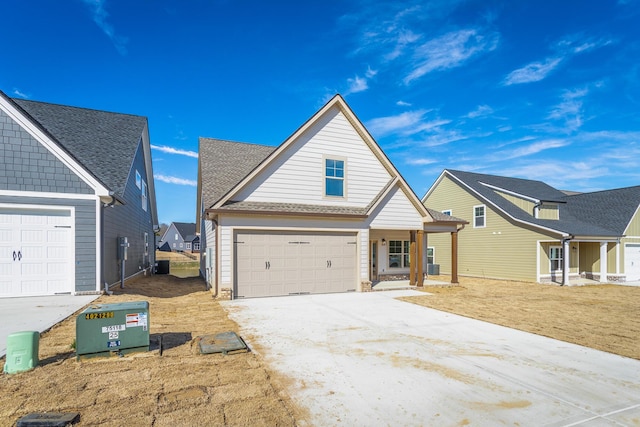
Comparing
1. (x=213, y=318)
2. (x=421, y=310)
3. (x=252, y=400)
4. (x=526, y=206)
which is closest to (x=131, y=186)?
(x=213, y=318)

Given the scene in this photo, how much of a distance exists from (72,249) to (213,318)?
18.8 feet

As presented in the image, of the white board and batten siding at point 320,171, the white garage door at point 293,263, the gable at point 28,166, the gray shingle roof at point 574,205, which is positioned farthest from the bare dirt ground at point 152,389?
the gray shingle roof at point 574,205

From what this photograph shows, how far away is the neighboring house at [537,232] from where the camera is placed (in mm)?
19781

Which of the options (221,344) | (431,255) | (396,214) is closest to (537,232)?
(431,255)

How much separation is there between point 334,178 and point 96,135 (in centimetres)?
1053

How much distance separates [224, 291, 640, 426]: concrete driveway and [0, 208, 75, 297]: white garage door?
6672 millimetres

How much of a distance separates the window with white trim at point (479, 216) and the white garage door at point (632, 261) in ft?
28.0

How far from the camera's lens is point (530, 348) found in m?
6.65

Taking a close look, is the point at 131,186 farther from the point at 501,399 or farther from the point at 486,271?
the point at 486,271

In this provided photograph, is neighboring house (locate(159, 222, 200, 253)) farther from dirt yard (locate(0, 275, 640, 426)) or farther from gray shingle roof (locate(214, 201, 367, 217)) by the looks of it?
dirt yard (locate(0, 275, 640, 426))

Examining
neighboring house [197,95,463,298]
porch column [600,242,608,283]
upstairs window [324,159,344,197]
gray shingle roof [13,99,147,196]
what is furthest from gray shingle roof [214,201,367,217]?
porch column [600,242,608,283]

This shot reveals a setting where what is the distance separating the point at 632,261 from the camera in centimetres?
2216

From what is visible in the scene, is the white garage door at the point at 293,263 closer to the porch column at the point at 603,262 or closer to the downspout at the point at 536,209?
the downspout at the point at 536,209

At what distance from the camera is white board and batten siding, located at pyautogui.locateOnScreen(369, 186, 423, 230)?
47.7 ft
